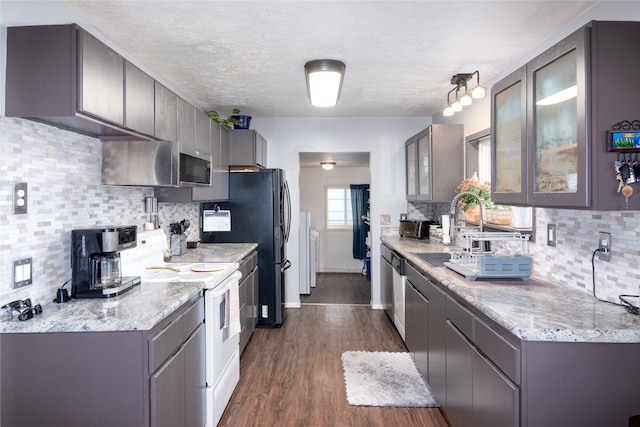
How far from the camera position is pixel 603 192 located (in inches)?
56.6

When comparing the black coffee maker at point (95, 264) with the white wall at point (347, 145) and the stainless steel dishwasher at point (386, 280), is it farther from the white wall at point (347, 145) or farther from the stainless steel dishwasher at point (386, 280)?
the white wall at point (347, 145)

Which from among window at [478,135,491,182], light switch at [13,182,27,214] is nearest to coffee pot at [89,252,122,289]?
light switch at [13,182,27,214]

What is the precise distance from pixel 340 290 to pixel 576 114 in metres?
4.73

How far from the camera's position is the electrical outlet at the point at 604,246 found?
1.80 m

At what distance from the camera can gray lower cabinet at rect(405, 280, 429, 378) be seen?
269cm

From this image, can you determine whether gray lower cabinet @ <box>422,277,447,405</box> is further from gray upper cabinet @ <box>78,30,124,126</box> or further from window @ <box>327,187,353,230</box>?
window @ <box>327,187,353,230</box>

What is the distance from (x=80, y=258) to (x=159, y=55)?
1553mm

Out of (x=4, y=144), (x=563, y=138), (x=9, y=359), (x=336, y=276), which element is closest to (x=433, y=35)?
(x=563, y=138)

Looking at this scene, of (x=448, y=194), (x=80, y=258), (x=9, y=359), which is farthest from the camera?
(x=448, y=194)

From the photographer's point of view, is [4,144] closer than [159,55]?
Yes

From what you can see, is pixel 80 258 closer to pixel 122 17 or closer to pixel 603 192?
pixel 122 17

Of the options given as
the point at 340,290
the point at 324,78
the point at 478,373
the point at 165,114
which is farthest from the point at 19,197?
the point at 340,290

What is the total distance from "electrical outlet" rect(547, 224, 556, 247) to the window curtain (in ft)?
16.3

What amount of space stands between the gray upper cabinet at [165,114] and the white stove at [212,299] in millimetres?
650
